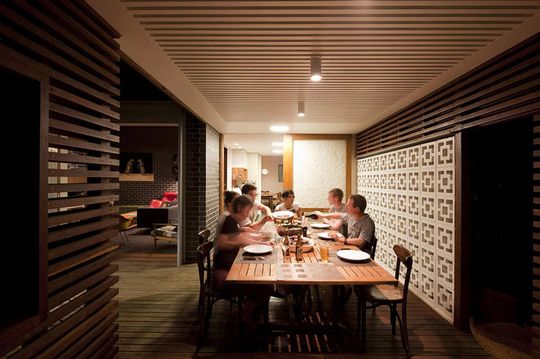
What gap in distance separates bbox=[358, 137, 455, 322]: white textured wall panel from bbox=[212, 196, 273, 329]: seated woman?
6.59 ft

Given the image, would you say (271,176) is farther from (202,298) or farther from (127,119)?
(202,298)

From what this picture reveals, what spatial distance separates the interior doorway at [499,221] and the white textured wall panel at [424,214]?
8.2 inches

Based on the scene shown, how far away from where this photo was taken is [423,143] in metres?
3.83

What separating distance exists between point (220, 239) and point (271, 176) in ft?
44.4

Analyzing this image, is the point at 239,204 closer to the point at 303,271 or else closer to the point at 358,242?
the point at 303,271

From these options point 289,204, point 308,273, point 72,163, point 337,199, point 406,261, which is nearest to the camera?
point 72,163

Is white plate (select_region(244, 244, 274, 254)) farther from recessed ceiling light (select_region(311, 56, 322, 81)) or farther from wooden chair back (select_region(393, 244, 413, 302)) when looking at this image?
recessed ceiling light (select_region(311, 56, 322, 81))

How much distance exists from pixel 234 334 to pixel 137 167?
8433mm

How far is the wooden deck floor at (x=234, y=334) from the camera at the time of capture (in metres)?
2.64

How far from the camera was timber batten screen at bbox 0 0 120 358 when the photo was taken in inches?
55.4

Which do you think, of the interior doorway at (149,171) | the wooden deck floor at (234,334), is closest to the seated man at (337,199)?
the wooden deck floor at (234,334)

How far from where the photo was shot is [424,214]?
3711 millimetres

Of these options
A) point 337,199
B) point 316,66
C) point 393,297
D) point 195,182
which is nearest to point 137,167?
point 195,182

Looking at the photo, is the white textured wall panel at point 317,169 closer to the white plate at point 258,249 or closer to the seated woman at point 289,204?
the seated woman at point 289,204
